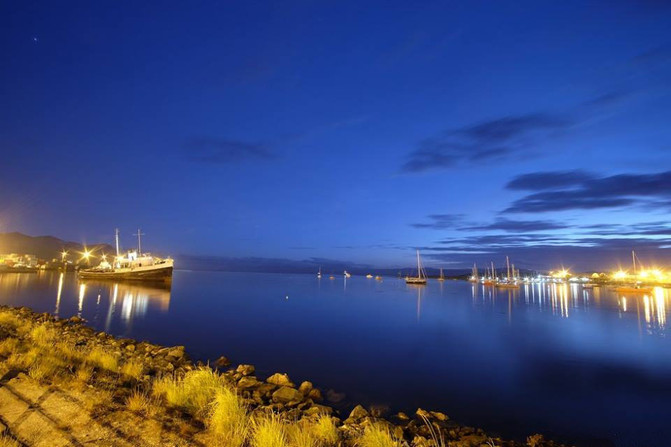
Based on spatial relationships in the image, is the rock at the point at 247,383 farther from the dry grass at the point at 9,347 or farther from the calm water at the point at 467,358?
the dry grass at the point at 9,347

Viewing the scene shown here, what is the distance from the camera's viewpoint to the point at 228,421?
649 centimetres

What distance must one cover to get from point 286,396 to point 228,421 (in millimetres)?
4899

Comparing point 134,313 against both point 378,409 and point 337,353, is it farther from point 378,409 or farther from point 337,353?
point 378,409

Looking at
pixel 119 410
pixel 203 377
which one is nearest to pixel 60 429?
pixel 119 410

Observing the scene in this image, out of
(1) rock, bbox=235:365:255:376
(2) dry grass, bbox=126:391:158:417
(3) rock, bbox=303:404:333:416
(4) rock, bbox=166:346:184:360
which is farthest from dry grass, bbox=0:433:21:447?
(4) rock, bbox=166:346:184:360

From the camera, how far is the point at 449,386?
1499cm

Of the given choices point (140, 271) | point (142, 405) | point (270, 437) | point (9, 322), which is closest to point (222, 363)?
point (142, 405)

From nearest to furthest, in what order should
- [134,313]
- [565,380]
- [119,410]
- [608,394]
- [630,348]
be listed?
[119,410]
[608,394]
[565,380]
[630,348]
[134,313]

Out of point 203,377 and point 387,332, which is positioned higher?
point 203,377

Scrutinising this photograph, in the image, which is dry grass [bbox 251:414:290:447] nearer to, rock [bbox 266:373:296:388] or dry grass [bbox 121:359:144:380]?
dry grass [bbox 121:359:144:380]

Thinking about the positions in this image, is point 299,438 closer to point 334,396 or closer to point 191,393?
point 191,393

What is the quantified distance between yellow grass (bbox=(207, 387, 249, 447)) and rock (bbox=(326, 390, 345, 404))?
5803 millimetres

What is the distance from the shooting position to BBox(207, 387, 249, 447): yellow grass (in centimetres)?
600

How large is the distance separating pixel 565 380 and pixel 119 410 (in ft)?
57.4
